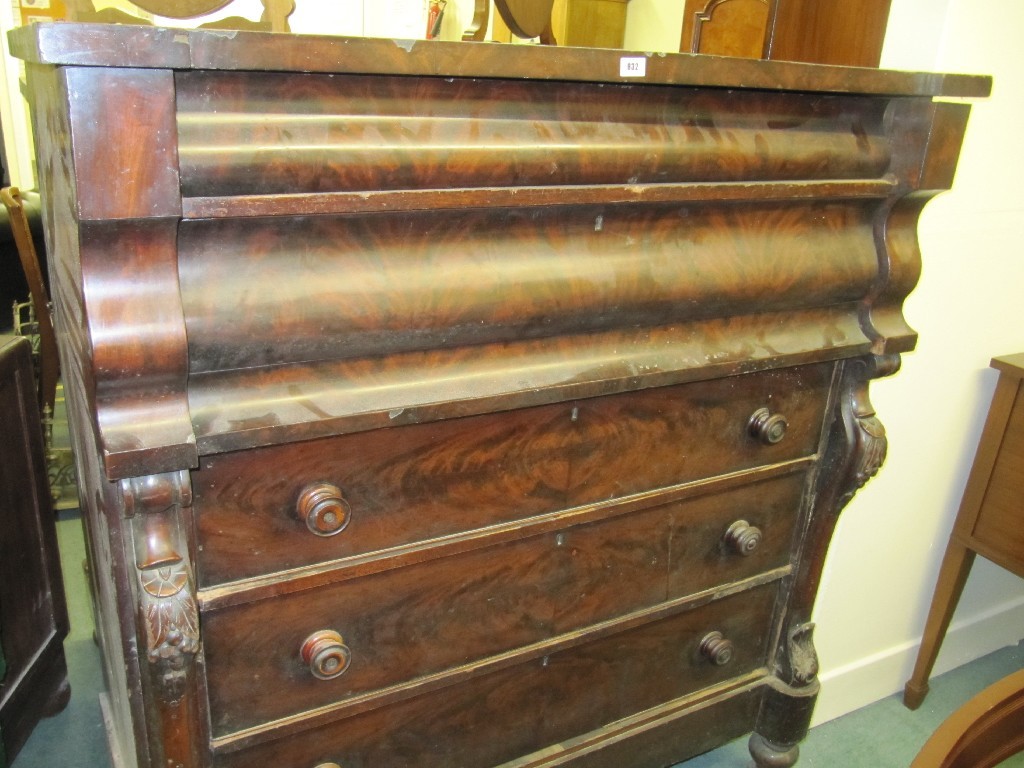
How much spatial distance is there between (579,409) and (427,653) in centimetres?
38

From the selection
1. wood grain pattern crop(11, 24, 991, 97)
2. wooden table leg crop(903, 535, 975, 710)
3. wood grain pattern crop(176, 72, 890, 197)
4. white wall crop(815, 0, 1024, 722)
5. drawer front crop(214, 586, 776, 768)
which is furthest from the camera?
wooden table leg crop(903, 535, 975, 710)

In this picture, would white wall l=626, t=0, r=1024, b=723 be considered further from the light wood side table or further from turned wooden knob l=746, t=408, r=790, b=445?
turned wooden knob l=746, t=408, r=790, b=445

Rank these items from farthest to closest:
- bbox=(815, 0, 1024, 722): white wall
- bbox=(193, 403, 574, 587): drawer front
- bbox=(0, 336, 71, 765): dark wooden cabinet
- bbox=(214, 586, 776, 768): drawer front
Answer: bbox=(0, 336, 71, 765): dark wooden cabinet < bbox=(815, 0, 1024, 722): white wall < bbox=(214, 586, 776, 768): drawer front < bbox=(193, 403, 574, 587): drawer front

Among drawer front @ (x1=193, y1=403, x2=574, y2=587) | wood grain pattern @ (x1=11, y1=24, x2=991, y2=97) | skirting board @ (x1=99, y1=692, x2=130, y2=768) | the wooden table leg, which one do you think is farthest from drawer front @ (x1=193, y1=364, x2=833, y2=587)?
the wooden table leg

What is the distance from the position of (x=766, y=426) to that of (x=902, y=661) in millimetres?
1170

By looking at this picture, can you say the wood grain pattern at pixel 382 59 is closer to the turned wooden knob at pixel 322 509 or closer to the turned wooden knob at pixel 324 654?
the turned wooden knob at pixel 322 509

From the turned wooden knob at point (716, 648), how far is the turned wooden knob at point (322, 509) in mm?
717

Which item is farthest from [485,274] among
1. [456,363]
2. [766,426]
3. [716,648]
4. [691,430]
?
[716,648]

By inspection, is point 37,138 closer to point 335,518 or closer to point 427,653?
point 335,518

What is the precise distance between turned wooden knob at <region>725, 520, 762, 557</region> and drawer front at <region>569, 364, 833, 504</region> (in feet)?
0.31

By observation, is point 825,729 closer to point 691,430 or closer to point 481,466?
point 691,430

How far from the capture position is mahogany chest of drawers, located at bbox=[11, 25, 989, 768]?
0.80 metres

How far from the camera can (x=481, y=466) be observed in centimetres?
106

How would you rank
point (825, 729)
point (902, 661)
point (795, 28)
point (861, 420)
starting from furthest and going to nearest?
point (902, 661) < point (825, 729) < point (795, 28) < point (861, 420)
